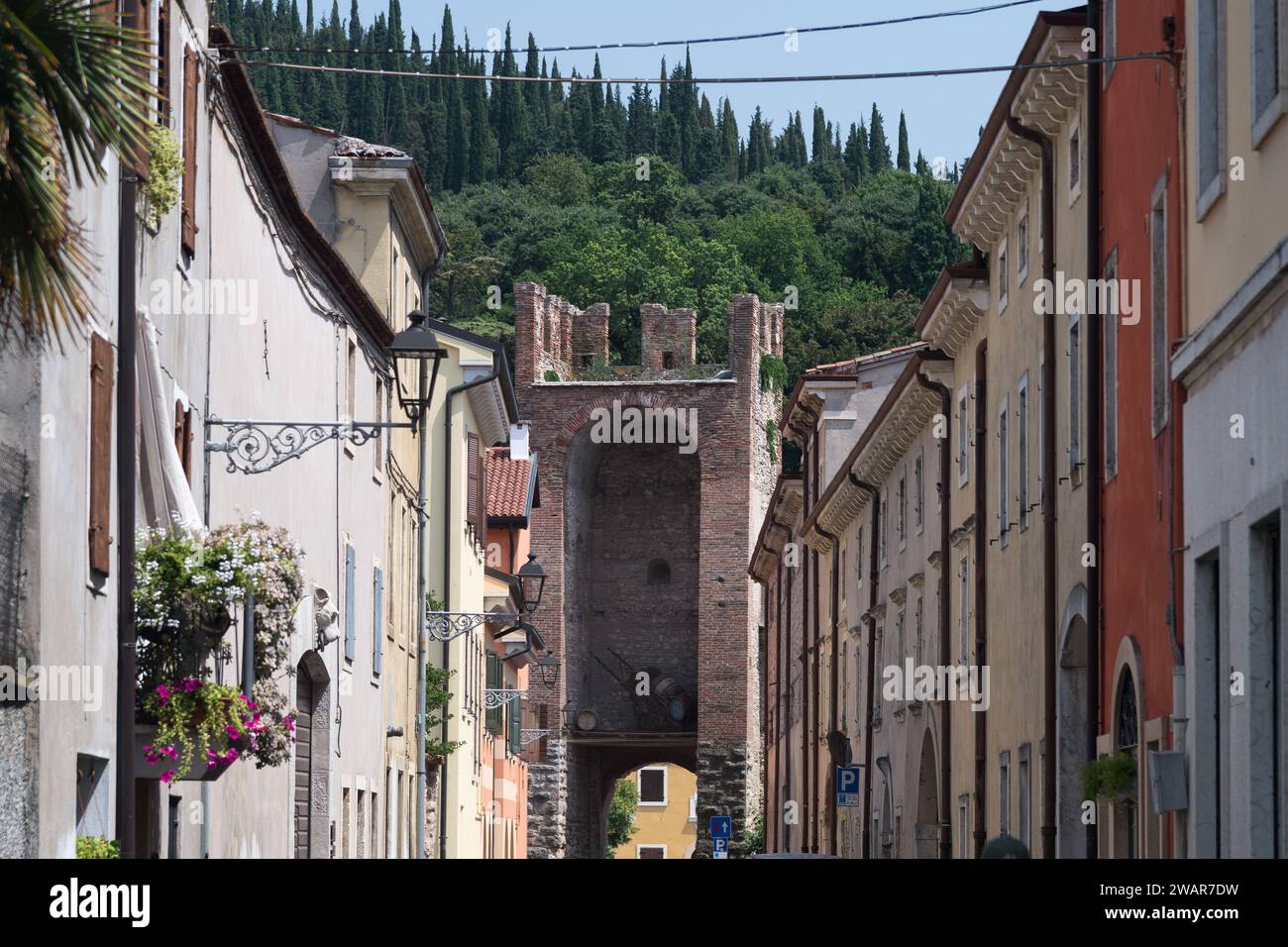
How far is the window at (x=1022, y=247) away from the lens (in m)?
21.3

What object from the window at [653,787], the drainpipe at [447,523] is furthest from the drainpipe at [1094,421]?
the window at [653,787]

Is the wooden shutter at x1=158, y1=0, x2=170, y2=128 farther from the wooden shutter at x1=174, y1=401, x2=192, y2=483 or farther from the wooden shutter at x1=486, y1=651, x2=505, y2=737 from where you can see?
the wooden shutter at x1=486, y1=651, x2=505, y2=737

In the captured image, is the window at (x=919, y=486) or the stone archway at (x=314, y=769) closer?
the stone archway at (x=314, y=769)

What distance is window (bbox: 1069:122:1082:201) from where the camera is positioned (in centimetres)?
1855

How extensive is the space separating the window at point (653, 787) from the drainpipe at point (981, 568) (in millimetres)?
59193

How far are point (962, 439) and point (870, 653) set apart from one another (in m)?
8.82

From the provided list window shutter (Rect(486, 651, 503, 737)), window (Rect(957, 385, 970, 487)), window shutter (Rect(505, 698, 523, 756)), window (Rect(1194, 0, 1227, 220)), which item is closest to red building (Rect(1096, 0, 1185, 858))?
window (Rect(1194, 0, 1227, 220))

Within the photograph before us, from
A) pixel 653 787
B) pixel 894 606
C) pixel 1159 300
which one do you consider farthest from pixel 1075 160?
pixel 653 787

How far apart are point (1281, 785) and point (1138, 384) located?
486cm

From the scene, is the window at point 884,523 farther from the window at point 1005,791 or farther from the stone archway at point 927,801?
the window at point 1005,791

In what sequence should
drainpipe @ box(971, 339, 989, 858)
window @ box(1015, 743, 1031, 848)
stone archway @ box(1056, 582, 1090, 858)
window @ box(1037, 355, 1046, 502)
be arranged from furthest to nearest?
1. drainpipe @ box(971, 339, 989, 858)
2. window @ box(1015, 743, 1031, 848)
3. window @ box(1037, 355, 1046, 502)
4. stone archway @ box(1056, 582, 1090, 858)

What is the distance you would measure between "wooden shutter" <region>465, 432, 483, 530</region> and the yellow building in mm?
44430

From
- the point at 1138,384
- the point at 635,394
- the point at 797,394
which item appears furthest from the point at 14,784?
the point at 635,394

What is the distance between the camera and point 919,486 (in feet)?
95.3
